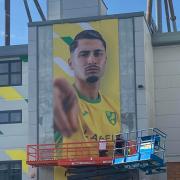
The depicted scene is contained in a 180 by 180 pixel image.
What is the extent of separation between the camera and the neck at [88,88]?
32438mm

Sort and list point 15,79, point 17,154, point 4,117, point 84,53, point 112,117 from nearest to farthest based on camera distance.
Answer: point 112,117 < point 84,53 < point 17,154 < point 4,117 < point 15,79

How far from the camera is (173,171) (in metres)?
33.3

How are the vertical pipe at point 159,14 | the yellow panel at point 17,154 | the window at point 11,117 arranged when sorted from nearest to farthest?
the yellow panel at point 17,154 → the window at point 11,117 → the vertical pipe at point 159,14

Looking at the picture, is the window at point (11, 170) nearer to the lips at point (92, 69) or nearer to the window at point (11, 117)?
the window at point (11, 117)

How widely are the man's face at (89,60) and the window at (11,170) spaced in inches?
278

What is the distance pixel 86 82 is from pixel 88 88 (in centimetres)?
37

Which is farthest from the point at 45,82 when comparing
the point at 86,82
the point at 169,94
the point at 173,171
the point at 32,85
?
the point at 173,171

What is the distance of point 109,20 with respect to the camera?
1296 inches

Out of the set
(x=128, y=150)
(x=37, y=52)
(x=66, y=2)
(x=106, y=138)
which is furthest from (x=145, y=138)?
(x=66, y=2)

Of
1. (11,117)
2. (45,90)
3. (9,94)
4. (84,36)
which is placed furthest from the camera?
(9,94)

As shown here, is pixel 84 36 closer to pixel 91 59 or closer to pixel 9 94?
pixel 91 59

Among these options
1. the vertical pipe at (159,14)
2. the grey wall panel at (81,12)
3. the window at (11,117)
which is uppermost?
the vertical pipe at (159,14)

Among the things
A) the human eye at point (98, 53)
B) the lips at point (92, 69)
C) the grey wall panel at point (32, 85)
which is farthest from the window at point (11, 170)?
the human eye at point (98, 53)

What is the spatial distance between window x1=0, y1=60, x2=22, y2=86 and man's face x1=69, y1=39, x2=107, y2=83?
5.16 m
